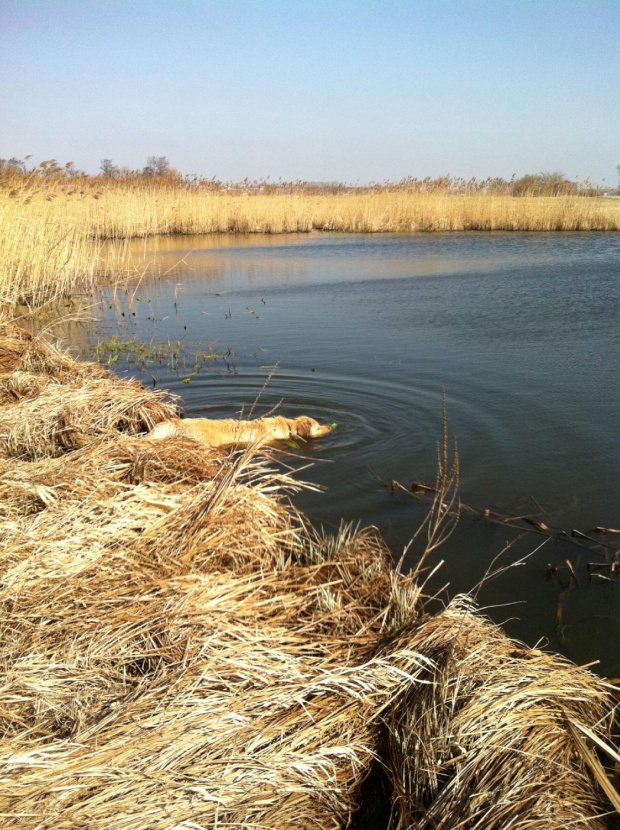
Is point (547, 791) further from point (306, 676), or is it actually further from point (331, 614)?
point (331, 614)

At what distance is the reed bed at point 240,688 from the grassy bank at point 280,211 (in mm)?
10111

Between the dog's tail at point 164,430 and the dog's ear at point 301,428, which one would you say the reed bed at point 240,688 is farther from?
the dog's ear at point 301,428

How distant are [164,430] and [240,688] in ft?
9.02

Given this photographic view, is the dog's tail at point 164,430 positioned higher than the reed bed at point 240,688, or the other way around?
the dog's tail at point 164,430

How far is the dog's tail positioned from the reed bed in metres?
1.32

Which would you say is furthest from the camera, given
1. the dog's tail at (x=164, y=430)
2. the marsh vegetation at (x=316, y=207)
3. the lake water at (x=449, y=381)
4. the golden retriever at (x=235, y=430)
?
the marsh vegetation at (x=316, y=207)

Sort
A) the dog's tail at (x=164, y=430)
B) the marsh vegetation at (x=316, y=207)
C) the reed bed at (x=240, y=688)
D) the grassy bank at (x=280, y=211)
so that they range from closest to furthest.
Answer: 1. the reed bed at (x=240, y=688)
2. the dog's tail at (x=164, y=430)
3. the grassy bank at (x=280, y=211)
4. the marsh vegetation at (x=316, y=207)

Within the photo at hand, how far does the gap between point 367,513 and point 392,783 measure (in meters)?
2.23

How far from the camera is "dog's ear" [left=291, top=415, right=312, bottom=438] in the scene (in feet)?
17.9

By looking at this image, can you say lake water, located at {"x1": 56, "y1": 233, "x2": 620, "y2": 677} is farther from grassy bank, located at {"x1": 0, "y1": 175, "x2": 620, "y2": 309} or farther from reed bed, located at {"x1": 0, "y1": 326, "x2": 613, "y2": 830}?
grassy bank, located at {"x1": 0, "y1": 175, "x2": 620, "y2": 309}

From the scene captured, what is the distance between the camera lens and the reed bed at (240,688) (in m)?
1.83

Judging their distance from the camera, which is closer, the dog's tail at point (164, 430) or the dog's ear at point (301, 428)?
the dog's tail at point (164, 430)

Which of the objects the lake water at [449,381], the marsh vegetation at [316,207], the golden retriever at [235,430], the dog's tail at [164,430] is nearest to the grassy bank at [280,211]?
the marsh vegetation at [316,207]

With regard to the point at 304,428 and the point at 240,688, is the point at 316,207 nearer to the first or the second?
the point at 304,428
